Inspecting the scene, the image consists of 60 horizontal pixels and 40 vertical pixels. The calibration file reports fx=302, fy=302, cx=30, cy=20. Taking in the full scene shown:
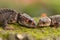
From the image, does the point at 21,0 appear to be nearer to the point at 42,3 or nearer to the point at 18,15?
the point at 42,3

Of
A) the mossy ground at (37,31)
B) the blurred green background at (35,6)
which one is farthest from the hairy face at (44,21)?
the blurred green background at (35,6)

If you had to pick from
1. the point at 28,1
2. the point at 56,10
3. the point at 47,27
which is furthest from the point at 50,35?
the point at 28,1

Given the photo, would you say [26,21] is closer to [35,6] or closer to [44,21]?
[44,21]

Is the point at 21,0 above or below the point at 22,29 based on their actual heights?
above

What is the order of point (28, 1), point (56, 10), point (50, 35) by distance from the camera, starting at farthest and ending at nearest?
point (28, 1), point (56, 10), point (50, 35)

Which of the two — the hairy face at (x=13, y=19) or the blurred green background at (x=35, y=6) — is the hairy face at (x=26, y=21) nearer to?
the hairy face at (x=13, y=19)

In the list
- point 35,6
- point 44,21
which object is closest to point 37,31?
point 44,21

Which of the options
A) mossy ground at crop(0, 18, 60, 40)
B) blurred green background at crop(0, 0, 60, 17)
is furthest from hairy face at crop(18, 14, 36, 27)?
blurred green background at crop(0, 0, 60, 17)

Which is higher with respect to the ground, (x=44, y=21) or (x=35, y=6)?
(x=35, y=6)

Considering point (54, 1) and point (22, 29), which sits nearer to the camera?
point (22, 29)

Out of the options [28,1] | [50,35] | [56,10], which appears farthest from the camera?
[28,1]
